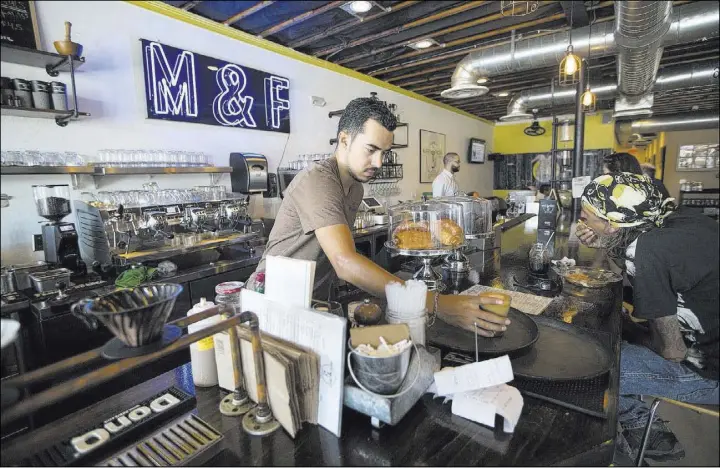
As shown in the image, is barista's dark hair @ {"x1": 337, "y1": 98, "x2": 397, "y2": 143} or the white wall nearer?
the white wall

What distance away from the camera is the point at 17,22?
1.99 feet

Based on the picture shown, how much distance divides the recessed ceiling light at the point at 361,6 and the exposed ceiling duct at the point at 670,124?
33.5 feet

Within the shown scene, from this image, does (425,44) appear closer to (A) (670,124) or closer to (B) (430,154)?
(B) (430,154)

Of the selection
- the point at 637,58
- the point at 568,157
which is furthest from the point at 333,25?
the point at 568,157

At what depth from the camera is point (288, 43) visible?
1.42 m

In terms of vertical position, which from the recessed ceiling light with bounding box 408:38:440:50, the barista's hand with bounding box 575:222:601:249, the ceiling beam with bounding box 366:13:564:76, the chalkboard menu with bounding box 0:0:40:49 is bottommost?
the barista's hand with bounding box 575:222:601:249

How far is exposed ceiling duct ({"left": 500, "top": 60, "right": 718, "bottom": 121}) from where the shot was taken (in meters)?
5.24

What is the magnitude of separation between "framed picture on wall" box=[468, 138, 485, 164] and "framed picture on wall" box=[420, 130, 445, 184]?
1.52 metres

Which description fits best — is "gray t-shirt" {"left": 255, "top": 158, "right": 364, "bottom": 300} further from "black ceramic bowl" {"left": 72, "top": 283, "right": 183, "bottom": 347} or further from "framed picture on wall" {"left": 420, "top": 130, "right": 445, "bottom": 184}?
"framed picture on wall" {"left": 420, "top": 130, "right": 445, "bottom": 184}

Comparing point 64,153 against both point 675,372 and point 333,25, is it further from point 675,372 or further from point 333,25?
point 675,372

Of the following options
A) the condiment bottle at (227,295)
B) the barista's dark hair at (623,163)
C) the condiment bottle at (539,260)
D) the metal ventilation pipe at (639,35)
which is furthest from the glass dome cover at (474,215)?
the barista's dark hair at (623,163)

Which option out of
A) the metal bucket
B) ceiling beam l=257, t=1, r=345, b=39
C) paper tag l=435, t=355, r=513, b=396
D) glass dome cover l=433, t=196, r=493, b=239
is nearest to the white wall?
ceiling beam l=257, t=1, r=345, b=39

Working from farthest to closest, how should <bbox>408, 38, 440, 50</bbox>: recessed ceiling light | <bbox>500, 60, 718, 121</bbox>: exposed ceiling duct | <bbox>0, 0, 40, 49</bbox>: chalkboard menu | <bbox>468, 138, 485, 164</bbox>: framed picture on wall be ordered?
<bbox>468, 138, 485, 164</bbox>: framed picture on wall, <bbox>500, 60, 718, 121</bbox>: exposed ceiling duct, <bbox>408, 38, 440, 50</bbox>: recessed ceiling light, <bbox>0, 0, 40, 49</bbox>: chalkboard menu

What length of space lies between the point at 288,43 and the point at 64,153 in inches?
77.7
